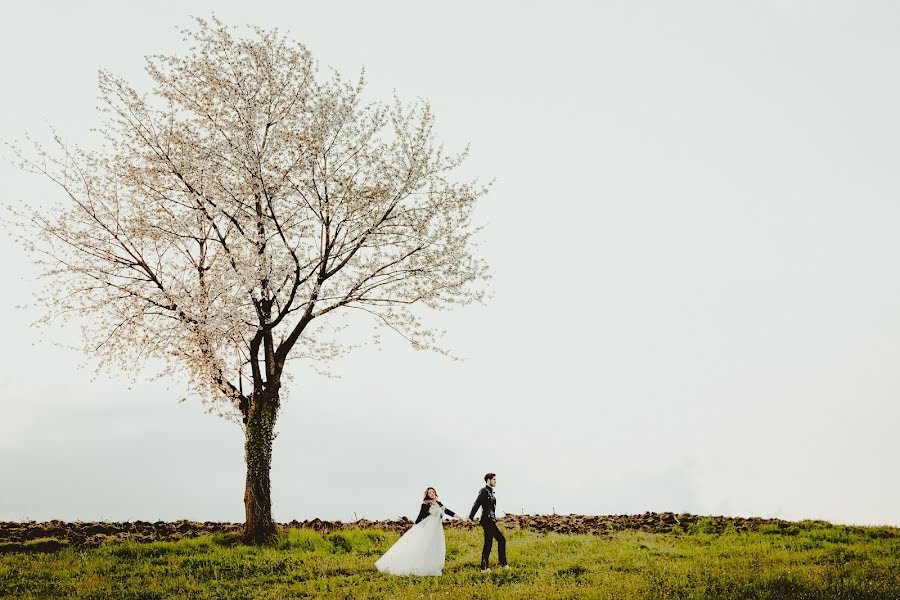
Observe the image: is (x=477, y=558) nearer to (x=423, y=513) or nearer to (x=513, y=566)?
(x=513, y=566)

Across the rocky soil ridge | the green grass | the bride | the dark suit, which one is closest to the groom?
the dark suit

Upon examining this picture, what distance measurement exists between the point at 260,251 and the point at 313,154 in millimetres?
3760

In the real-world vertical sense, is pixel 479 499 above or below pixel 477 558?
above

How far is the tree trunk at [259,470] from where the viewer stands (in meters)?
21.8

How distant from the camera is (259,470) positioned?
22141 millimetres

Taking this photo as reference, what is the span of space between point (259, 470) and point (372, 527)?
5388mm

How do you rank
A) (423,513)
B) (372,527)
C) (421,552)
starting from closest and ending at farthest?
(421,552)
(423,513)
(372,527)

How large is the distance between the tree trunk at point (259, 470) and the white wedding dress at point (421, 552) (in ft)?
17.8

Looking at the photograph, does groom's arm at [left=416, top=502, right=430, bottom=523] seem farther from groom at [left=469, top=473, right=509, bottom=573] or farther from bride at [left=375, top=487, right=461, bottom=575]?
groom at [left=469, top=473, right=509, bottom=573]

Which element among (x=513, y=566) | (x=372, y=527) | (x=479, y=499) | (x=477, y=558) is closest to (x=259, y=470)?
(x=372, y=527)

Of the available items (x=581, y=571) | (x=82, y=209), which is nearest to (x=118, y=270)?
(x=82, y=209)

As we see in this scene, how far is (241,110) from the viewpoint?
77.0ft

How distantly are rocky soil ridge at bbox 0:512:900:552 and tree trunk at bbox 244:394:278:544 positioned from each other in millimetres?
1577

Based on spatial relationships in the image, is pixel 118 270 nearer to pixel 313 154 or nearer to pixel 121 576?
pixel 313 154
